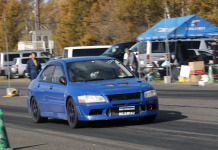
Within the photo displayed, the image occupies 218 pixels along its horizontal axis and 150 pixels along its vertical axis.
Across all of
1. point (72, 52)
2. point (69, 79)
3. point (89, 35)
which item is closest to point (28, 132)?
point (69, 79)

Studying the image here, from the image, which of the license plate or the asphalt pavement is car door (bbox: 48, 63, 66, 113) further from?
the license plate

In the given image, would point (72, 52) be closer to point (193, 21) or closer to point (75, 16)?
point (193, 21)

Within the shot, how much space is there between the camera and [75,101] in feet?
32.7

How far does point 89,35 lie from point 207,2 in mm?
14696

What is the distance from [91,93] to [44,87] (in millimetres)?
2094

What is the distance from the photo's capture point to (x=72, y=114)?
10180 millimetres

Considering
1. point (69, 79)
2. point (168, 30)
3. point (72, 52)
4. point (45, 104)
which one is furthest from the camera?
point (72, 52)

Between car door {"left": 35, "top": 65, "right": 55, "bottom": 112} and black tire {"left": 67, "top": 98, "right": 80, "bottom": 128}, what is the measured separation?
112cm

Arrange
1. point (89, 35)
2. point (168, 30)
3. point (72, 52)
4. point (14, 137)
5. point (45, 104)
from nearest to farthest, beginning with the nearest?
point (14, 137) < point (45, 104) < point (168, 30) < point (72, 52) < point (89, 35)

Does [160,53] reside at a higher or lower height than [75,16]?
lower

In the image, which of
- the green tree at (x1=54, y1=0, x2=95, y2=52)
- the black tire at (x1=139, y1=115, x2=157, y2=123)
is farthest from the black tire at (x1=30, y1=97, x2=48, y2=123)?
the green tree at (x1=54, y1=0, x2=95, y2=52)

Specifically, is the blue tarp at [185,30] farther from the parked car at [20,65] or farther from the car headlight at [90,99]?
the car headlight at [90,99]

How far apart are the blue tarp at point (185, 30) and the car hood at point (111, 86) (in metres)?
15.0

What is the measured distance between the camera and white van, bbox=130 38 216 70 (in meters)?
26.9
